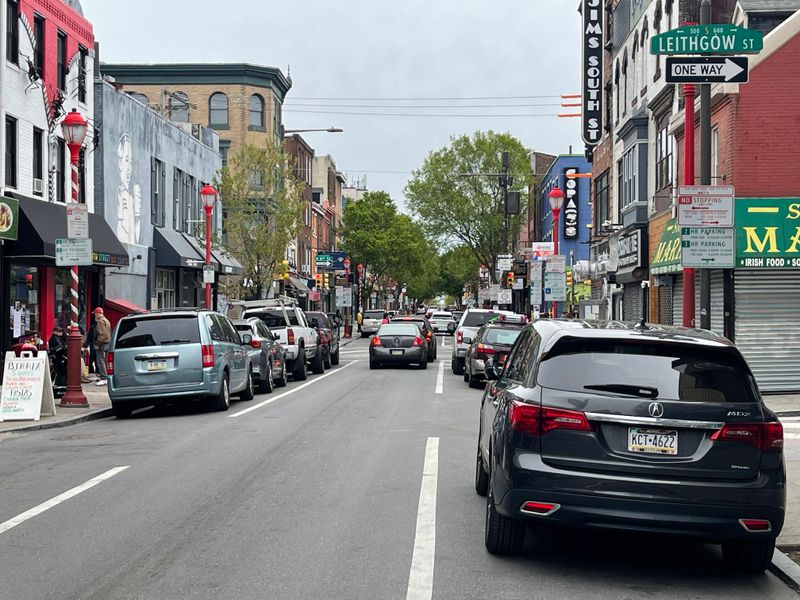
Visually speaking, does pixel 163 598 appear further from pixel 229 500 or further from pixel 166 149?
pixel 166 149

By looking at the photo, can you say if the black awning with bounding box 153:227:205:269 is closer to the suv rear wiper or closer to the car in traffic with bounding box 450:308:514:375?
the car in traffic with bounding box 450:308:514:375

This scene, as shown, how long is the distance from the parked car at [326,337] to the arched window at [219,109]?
26.1 metres

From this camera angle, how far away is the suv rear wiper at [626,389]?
6.85m

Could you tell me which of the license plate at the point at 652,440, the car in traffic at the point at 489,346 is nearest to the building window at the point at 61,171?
the car in traffic at the point at 489,346

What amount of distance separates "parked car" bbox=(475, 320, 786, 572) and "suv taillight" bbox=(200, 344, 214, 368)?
37.6 ft

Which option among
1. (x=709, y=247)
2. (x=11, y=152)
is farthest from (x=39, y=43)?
(x=709, y=247)

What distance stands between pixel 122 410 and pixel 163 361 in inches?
48.2

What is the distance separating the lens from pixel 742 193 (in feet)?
71.4

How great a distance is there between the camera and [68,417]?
1739cm

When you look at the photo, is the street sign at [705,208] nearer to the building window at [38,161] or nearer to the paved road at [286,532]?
the paved road at [286,532]

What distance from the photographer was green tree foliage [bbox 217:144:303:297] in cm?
4241

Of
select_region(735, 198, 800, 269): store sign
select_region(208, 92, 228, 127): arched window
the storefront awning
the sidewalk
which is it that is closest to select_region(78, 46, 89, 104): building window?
the sidewalk

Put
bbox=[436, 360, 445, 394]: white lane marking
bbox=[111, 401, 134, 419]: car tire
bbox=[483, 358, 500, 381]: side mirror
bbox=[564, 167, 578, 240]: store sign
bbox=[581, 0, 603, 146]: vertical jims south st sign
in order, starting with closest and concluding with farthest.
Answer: bbox=[483, 358, 500, 381]: side mirror
bbox=[111, 401, 134, 419]: car tire
bbox=[436, 360, 445, 394]: white lane marking
bbox=[581, 0, 603, 146]: vertical jims south st sign
bbox=[564, 167, 578, 240]: store sign

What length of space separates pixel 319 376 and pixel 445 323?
138ft
